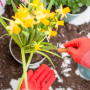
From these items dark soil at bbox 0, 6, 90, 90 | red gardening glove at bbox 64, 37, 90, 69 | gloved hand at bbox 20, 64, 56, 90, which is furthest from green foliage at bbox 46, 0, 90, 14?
gloved hand at bbox 20, 64, 56, 90

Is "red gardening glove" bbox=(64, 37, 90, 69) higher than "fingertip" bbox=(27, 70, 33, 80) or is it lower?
higher

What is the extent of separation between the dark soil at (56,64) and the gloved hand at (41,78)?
6 cm

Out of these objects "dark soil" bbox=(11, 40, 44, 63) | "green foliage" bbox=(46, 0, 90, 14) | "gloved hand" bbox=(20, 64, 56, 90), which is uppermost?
"green foliage" bbox=(46, 0, 90, 14)

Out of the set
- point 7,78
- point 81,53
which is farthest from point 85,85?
point 7,78

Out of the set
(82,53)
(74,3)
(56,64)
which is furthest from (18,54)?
(74,3)

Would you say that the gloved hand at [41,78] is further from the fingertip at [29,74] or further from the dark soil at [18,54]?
the dark soil at [18,54]

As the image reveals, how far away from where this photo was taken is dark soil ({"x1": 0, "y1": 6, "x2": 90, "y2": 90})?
2.99 feet

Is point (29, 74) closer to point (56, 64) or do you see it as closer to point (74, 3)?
point (56, 64)

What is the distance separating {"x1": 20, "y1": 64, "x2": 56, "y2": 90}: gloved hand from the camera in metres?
0.89

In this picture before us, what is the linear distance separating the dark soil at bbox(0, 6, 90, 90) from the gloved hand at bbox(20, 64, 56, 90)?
6 centimetres

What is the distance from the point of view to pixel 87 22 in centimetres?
114

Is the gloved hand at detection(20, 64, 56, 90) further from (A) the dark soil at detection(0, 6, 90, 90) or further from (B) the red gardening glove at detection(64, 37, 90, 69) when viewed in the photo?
(B) the red gardening glove at detection(64, 37, 90, 69)

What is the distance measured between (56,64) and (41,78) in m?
0.18

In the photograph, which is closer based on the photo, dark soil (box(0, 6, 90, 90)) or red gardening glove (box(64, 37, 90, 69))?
red gardening glove (box(64, 37, 90, 69))
